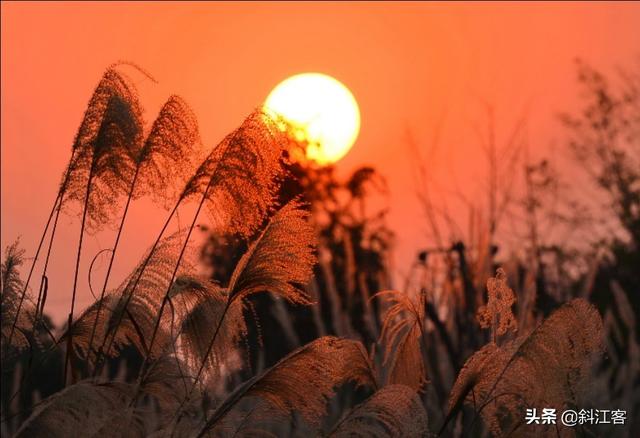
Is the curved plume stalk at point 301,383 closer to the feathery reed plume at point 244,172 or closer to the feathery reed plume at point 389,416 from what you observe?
the feathery reed plume at point 389,416

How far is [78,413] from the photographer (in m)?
3.96

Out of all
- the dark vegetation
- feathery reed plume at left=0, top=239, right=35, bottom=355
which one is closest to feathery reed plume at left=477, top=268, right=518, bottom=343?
the dark vegetation

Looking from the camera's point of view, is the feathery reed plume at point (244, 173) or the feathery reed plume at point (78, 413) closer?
the feathery reed plume at point (78, 413)

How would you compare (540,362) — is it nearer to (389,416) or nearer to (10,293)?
(389,416)

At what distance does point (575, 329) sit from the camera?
13.2 feet

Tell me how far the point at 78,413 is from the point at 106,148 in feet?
3.11

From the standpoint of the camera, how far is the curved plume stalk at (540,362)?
3957 millimetres

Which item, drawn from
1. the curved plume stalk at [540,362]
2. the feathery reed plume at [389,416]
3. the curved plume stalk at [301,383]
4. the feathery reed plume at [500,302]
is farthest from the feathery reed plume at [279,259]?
the feathery reed plume at [500,302]

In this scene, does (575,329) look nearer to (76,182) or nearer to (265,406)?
(265,406)

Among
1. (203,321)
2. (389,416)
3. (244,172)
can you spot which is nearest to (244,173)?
(244,172)

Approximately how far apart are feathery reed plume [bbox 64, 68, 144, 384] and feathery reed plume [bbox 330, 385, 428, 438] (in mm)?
1007

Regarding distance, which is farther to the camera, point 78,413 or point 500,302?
point 500,302

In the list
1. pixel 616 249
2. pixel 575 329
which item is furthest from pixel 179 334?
pixel 616 249

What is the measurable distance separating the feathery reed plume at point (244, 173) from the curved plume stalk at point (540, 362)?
0.88 meters
